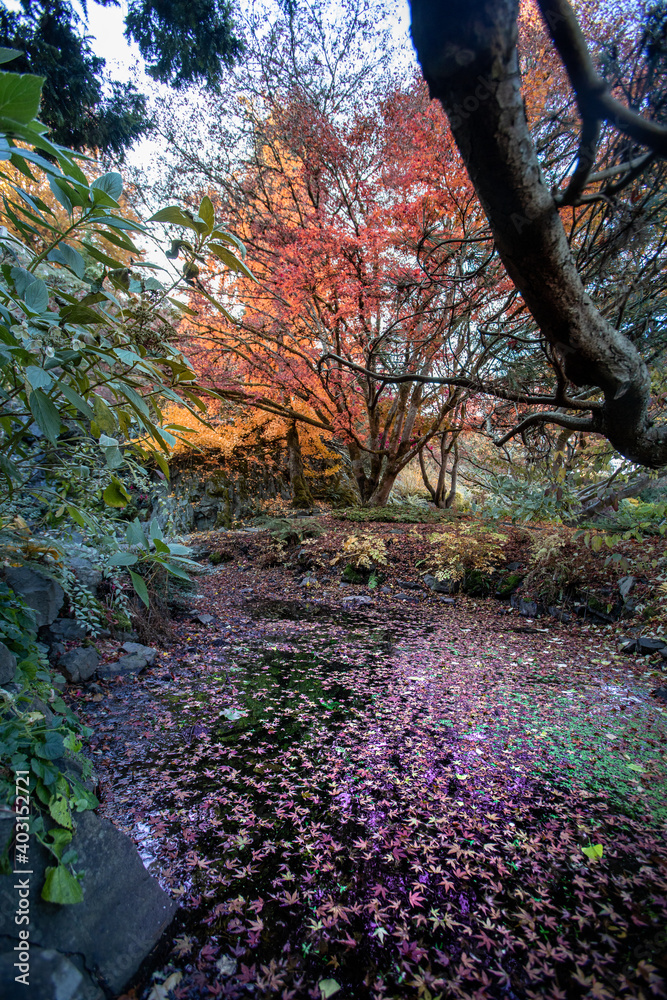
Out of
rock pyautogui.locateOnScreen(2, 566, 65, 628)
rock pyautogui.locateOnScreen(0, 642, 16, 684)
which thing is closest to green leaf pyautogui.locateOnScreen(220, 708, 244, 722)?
rock pyautogui.locateOnScreen(2, 566, 65, 628)

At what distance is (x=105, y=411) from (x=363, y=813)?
1699 millimetres

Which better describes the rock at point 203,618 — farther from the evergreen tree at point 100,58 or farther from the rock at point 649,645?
the evergreen tree at point 100,58

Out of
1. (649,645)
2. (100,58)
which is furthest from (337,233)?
(649,645)

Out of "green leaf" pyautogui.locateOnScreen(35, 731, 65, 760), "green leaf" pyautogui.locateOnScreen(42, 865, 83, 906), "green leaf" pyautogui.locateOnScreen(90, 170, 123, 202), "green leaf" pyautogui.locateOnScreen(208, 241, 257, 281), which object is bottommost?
"green leaf" pyautogui.locateOnScreen(42, 865, 83, 906)

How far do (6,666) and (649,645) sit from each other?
389 centimetres

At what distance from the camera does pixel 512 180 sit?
134 centimetres

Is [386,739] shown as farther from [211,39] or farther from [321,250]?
[211,39]

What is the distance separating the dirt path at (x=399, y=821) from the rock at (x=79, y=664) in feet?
0.71

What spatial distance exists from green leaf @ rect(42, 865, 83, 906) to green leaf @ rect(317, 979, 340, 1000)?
63 cm

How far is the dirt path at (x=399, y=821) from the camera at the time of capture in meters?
1.06

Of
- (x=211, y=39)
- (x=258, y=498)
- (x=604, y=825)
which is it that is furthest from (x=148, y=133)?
(x=604, y=825)

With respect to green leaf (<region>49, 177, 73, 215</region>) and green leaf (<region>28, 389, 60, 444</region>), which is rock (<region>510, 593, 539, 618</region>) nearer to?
green leaf (<region>28, 389, 60, 444</region>)

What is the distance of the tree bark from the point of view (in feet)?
3.59

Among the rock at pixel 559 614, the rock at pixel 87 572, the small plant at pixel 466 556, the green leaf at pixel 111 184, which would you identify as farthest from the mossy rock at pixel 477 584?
the green leaf at pixel 111 184
